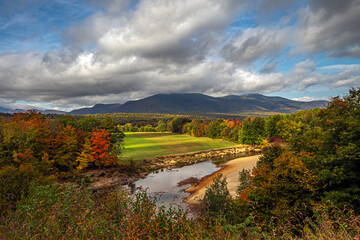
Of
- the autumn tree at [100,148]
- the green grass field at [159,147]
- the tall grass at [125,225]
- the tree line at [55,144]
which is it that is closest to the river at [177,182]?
the autumn tree at [100,148]

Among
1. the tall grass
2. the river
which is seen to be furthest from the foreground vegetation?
the river

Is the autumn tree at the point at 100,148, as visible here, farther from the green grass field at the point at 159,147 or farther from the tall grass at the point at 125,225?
the tall grass at the point at 125,225

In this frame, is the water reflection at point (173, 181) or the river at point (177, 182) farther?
the water reflection at point (173, 181)

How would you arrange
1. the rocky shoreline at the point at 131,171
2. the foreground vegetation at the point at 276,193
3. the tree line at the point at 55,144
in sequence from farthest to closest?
the rocky shoreline at the point at 131,171 → the tree line at the point at 55,144 → the foreground vegetation at the point at 276,193

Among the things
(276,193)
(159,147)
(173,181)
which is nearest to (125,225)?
(276,193)

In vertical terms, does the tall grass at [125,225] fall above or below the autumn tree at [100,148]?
above

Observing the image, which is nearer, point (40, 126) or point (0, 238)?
point (0, 238)

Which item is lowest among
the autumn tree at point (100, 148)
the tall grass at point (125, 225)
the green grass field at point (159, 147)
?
the green grass field at point (159, 147)

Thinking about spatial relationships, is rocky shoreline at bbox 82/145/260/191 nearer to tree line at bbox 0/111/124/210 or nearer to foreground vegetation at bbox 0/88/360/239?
tree line at bbox 0/111/124/210

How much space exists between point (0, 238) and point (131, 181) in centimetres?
3524

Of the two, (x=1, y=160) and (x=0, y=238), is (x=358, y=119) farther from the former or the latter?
(x=1, y=160)

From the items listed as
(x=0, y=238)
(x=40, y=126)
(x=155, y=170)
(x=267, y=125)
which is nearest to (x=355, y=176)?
(x=0, y=238)

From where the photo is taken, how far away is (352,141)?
14.6m

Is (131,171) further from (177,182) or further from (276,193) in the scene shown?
(276,193)
